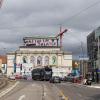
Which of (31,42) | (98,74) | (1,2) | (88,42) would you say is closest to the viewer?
(1,2)

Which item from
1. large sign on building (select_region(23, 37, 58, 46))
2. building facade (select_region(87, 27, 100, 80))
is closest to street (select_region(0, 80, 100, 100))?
building facade (select_region(87, 27, 100, 80))

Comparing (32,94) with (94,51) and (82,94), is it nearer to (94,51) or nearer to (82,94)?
(82,94)

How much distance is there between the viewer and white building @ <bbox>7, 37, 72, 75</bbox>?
194 metres

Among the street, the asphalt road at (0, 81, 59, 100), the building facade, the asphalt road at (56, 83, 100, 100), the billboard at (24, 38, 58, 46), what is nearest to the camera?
the asphalt road at (0, 81, 59, 100)

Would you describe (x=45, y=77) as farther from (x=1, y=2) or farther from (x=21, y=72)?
(x=1, y=2)

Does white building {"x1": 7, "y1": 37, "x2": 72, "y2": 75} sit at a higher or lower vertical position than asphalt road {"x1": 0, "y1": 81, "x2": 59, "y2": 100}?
higher

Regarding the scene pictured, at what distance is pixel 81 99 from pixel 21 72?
427 feet

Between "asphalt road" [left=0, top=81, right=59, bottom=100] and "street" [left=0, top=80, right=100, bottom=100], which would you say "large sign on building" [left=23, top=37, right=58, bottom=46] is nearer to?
"street" [left=0, top=80, right=100, bottom=100]

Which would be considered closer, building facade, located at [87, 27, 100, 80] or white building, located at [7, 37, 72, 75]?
building facade, located at [87, 27, 100, 80]

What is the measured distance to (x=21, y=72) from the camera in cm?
15975

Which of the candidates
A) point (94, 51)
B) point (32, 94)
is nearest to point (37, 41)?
point (94, 51)

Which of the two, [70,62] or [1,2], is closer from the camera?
[1,2]

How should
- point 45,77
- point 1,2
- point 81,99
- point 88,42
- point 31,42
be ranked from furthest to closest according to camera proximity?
point 31,42 → point 88,42 → point 45,77 → point 1,2 → point 81,99

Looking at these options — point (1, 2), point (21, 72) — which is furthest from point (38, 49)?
point (1, 2)
